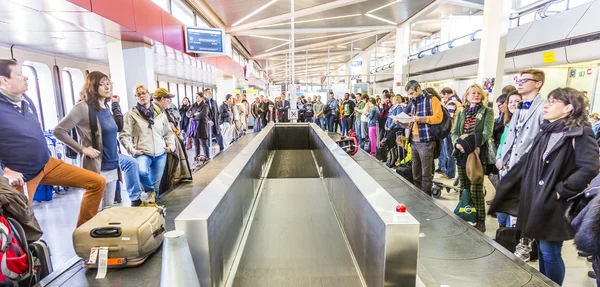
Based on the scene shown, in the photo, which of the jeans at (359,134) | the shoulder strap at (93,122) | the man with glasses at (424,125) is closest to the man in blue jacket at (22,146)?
the shoulder strap at (93,122)

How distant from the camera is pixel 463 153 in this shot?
11.8ft

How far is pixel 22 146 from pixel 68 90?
935 centimetres

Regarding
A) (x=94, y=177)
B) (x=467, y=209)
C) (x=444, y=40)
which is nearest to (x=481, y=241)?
(x=467, y=209)

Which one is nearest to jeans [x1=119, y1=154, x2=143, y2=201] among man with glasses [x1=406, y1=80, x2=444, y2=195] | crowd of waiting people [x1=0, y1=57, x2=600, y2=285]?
crowd of waiting people [x1=0, y1=57, x2=600, y2=285]

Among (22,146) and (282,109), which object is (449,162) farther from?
(282,109)

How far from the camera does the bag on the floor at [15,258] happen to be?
1.72 meters

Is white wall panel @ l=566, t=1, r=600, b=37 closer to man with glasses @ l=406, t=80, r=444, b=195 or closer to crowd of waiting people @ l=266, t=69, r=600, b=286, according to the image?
crowd of waiting people @ l=266, t=69, r=600, b=286

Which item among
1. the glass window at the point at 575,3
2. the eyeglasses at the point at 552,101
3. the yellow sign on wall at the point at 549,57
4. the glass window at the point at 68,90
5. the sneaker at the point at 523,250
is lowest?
the sneaker at the point at 523,250

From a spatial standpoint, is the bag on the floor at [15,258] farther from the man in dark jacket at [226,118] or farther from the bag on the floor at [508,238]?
the man in dark jacket at [226,118]

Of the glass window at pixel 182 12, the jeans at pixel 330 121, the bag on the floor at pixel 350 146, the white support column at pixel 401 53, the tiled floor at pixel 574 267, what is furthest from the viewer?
the white support column at pixel 401 53

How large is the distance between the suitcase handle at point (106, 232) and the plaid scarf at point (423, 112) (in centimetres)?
367

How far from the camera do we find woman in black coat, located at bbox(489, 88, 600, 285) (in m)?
2.12

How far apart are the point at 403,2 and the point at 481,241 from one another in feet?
36.7

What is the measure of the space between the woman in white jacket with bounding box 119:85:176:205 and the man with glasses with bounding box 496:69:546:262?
3775 mm
